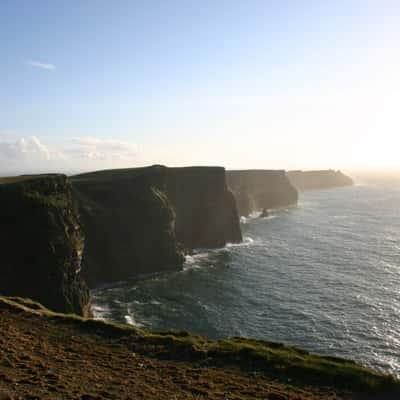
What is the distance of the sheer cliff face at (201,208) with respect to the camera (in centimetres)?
11644

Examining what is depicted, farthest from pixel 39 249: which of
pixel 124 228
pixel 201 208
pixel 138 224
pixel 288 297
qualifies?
pixel 201 208

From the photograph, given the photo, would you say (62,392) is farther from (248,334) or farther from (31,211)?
(31,211)

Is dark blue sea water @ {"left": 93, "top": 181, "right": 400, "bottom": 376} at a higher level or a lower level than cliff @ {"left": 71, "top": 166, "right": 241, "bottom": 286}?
lower

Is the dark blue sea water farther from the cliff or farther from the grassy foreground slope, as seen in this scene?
the grassy foreground slope

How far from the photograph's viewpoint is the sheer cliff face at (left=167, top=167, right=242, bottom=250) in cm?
11644

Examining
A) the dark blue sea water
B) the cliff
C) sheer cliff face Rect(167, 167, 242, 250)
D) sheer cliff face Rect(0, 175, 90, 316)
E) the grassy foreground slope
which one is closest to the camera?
the grassy foreground slope

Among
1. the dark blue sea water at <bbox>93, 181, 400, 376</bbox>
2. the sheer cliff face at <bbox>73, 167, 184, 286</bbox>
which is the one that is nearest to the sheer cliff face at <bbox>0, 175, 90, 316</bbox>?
the dark blue sea water at <bbox>93, 181, 400, 376</bbox>

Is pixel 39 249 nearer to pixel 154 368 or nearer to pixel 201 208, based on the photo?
pixel 154 368

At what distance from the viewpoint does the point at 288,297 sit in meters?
67.1

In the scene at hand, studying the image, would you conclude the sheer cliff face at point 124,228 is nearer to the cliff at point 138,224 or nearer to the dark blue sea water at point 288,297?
the cliff at point 138,224

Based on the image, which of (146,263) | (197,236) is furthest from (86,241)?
(197,236)

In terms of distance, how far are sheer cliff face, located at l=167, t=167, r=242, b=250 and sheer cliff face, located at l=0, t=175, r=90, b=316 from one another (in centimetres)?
5584

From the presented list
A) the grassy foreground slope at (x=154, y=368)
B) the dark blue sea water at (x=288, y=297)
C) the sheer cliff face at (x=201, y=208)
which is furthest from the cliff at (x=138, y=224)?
the grassy foreground slope at (x=154, y=368)

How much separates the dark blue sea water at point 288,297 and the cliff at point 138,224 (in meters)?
5.62
